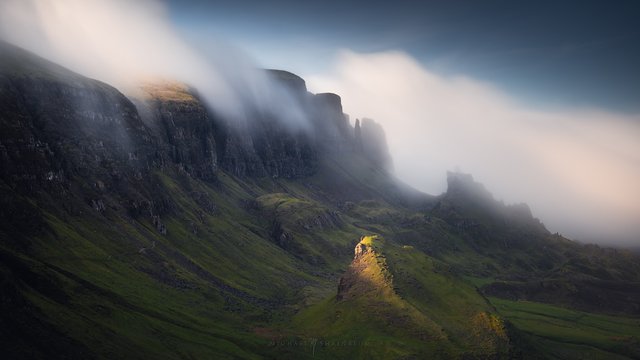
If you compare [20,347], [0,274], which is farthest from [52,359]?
[0,274]

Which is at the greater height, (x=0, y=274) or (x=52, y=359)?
(x=0, y=274)

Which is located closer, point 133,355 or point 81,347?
point 81,347

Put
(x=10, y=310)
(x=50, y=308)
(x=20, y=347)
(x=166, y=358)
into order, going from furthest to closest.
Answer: (x=166, y=358) < (x=50, y=308) < (x=10, y=310) < (x=20, y=347)

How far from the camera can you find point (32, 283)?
19588 centimetres

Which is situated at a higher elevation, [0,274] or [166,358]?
[0,274]

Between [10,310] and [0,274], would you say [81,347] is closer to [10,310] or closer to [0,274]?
[10,310]

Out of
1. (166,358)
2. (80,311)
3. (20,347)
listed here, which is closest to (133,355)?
(166,358)

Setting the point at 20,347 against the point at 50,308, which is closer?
the point at 20,347

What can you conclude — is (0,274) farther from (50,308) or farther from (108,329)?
(108,329)

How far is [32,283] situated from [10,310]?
1220 inches

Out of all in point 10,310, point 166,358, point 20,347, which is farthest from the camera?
point 166,358

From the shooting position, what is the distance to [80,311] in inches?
7869

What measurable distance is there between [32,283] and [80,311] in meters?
20.8

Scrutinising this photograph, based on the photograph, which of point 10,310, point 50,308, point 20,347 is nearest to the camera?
point 20,347
